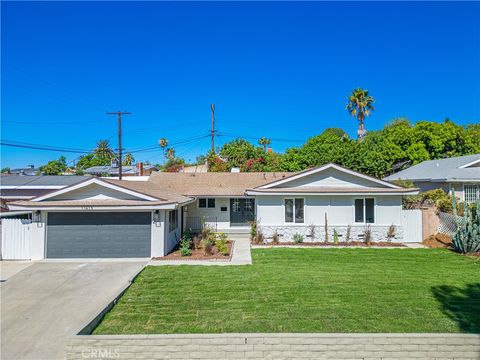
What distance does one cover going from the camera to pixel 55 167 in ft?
215

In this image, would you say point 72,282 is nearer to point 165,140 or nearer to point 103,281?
point 103,281

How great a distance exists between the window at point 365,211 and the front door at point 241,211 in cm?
751

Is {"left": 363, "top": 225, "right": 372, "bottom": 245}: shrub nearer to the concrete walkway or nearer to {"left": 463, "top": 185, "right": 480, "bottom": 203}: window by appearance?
the concrete walkway

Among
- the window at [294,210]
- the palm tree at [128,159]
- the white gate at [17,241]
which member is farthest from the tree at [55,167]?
the window at [294,210]

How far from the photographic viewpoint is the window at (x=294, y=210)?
17.7 m

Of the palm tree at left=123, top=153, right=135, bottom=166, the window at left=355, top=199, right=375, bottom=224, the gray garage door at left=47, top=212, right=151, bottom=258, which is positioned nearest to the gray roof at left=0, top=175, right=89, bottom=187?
the gray garage door at left=47, top=212, right=151, bottom=258

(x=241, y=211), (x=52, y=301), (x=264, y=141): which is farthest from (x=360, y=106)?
(x=52, y=301)

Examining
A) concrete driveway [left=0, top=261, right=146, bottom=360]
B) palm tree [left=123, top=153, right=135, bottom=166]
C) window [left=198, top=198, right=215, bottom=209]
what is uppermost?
palm tree [left=123, top=153, right=135, bottom=166]

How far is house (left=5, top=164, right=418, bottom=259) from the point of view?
46.4 ft

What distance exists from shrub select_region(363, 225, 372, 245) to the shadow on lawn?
6.83 metres

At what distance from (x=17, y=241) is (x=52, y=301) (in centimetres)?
642

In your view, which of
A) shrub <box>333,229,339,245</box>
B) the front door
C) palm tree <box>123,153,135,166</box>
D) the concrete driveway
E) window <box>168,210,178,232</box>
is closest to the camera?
the concrete driveway

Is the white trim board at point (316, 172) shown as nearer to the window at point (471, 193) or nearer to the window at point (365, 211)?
the window at point (365, 211)

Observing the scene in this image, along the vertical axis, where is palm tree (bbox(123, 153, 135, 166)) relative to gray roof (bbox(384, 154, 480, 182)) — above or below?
above
